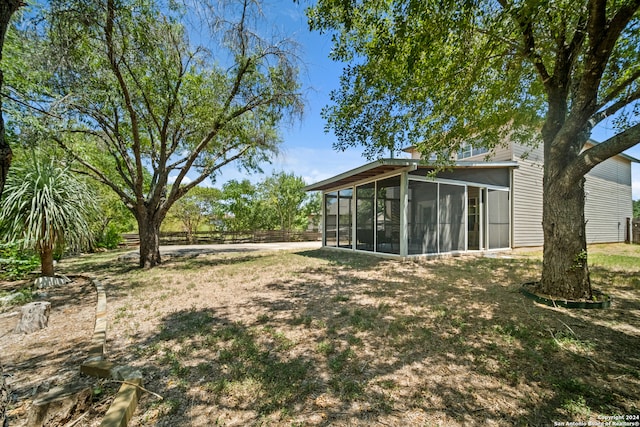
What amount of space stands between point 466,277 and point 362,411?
4.68 metres

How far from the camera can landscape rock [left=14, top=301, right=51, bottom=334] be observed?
3.19 m

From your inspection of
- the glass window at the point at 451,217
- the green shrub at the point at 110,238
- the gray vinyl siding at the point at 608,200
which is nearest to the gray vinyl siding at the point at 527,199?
the glass window at the point at 451,217

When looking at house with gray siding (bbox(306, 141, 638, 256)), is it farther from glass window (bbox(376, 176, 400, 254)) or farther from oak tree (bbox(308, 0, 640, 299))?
oak tree (bbox(308, 0, 640, 299))

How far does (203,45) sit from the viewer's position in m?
A: 6.16

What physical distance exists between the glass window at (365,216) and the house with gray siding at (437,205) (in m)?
0.03

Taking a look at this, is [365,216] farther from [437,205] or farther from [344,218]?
[437,205]

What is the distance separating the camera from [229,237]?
17328 millimetres

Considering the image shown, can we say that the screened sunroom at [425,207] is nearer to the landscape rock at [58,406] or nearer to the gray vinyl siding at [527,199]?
the gray vinyl siding at [527,199]

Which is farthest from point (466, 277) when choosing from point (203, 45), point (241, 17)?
point (203, 45)

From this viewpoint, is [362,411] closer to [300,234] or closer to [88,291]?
[88,291]

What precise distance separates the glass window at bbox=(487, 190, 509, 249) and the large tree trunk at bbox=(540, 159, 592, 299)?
18.4ft

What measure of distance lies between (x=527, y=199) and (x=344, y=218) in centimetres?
700

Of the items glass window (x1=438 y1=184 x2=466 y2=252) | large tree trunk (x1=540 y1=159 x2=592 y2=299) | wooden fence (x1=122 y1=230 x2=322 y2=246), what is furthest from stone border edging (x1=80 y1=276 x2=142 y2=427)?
wooden fence (x1=122 y1=230 x2=322 y2=246)

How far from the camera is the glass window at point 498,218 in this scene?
9.34 m
